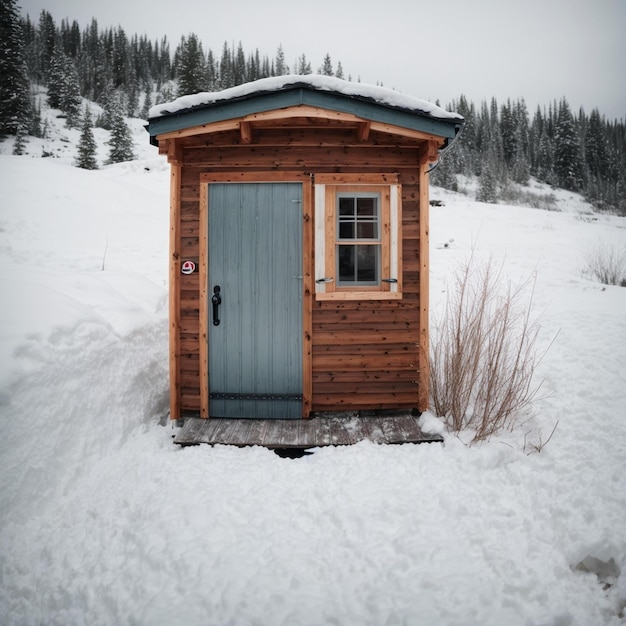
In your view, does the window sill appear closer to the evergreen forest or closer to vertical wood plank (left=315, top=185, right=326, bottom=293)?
vertical wood plank (left=315, top=185, right=326, bottom=293)

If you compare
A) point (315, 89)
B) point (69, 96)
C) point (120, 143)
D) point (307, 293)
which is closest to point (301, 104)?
point (315, 89)

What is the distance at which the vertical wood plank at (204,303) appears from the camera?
153 inches

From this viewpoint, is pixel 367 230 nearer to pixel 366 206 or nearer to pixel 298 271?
pixel 366 206

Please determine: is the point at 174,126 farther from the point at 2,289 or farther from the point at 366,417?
the point at 366,417

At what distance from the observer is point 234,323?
393cm

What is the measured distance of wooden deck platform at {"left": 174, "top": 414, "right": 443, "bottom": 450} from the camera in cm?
341

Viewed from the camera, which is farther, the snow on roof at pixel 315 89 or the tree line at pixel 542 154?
the tree line at pixel 542 154

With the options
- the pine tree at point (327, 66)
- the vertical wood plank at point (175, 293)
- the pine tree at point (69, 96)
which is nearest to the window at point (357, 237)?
the vertical wood plank at point (175, 293)

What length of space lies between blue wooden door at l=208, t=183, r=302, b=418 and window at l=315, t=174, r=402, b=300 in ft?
0.92

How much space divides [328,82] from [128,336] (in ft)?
11.7

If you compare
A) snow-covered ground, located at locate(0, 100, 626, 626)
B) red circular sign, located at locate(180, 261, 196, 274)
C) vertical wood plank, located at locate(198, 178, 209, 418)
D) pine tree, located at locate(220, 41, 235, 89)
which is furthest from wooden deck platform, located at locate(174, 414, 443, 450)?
pine tree, located at locate(220, 41, 235, 89)

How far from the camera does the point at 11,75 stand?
25984 mm

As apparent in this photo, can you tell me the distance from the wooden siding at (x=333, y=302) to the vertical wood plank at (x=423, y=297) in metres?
0.01

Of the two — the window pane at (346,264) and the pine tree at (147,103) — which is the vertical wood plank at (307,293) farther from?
the pine tree at (147,103)
